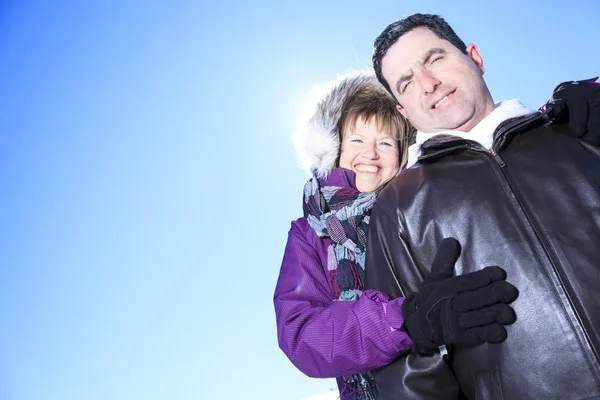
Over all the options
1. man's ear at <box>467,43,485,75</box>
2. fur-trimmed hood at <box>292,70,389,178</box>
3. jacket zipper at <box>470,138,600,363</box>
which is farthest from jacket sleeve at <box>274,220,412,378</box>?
man's ear at <box>467,43,485,75</box>

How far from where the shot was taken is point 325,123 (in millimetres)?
3078

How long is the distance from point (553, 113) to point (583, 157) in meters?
0.26

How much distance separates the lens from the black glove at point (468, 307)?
1.59 meters

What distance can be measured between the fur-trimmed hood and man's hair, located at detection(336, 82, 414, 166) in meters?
0.04

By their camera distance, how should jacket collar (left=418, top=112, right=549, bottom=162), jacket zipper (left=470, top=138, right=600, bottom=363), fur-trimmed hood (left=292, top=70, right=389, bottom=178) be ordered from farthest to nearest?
fur-trimmed hood (left=292, top=70, right=389, bottom=178)
jacket collar (left=418, top=112, right=549, bottom=162)
jacket zipper (left=470, top=138, right=600, bottom=363)

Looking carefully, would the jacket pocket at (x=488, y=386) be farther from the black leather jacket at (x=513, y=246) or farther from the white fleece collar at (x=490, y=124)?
the white fleece collar at (x=490, y=124)

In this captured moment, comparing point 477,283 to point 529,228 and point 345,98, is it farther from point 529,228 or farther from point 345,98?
point 345,98

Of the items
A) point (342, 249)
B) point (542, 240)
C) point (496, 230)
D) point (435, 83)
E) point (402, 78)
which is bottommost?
point (542, 240)

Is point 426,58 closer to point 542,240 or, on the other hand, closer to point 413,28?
point 413,28

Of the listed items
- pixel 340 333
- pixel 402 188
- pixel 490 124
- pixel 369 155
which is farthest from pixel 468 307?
pixel 369 155

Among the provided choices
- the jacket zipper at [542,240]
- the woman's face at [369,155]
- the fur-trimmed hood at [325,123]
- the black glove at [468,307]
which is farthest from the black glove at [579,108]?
the fur-trimmed hood at [325,123]

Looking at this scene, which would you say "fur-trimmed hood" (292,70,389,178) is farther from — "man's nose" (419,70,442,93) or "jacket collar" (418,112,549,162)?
"jacket collar" (418,112,549,162)

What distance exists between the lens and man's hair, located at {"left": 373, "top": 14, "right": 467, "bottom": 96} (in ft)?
8.38

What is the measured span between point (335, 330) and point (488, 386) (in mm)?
634
